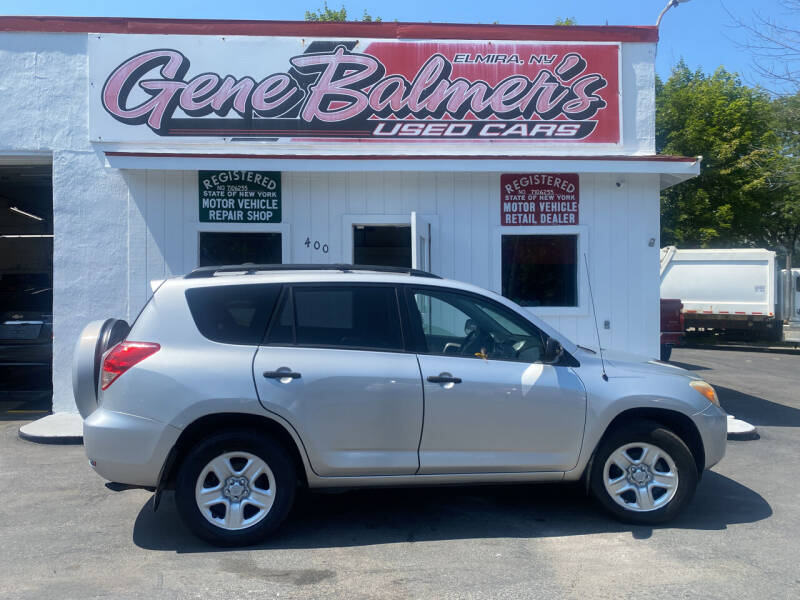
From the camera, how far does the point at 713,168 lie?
25.4m

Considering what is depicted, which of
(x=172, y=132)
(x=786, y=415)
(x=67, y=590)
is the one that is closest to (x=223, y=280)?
(x=67, y=590)

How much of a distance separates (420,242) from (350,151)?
1.67m

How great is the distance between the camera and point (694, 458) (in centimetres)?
530

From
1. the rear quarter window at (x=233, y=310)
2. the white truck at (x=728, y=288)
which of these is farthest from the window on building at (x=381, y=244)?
the white truck at (x=728, y=288)

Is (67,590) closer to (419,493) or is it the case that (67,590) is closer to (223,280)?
(223,280)

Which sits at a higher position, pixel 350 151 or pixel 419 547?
pixel 350 151

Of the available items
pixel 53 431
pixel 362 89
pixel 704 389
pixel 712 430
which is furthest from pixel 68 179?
pixel 712 430

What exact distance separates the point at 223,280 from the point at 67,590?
7.10 ft

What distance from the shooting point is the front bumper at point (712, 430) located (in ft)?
17.0

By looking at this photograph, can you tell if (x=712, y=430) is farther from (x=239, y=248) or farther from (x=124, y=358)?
(x=239, y=248)

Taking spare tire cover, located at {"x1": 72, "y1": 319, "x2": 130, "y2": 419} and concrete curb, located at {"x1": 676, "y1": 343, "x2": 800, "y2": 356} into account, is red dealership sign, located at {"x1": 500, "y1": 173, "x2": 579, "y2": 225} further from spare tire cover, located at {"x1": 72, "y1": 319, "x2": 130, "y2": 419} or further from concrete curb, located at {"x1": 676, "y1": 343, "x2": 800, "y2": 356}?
concrete curb, located at {"x1": 676, "y1": 343, "x2": 800, "y2": 356}

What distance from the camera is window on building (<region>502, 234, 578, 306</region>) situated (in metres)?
9.32

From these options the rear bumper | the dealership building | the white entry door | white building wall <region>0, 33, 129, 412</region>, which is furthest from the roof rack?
white building wall <region>0, 33, 129, 412</region>

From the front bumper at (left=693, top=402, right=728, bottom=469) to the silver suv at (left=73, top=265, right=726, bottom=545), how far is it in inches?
0.4
